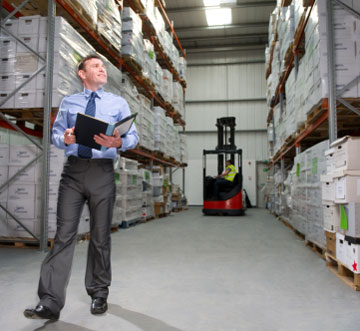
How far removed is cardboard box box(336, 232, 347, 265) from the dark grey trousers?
7.18 ft

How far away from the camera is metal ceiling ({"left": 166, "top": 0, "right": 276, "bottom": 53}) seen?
13898mm

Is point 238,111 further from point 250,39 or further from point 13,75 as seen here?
point 13,75

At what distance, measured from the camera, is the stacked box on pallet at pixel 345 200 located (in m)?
3.08

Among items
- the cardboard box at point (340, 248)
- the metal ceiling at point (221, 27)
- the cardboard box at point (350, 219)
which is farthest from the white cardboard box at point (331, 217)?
the metal ceiling at point (221, 27)

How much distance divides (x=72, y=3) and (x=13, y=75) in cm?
129

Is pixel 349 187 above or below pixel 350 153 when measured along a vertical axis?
below

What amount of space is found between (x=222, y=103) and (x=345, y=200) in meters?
15.1

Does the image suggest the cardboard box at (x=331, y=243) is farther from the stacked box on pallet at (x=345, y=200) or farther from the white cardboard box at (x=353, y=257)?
the white cardboard box at (x=353, y=257)

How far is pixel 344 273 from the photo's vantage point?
3.40m

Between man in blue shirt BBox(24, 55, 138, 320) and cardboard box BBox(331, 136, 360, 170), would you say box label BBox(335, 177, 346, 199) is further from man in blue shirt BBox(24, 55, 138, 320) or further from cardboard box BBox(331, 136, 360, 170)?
man in blue shirt BBox(24, 55, 138, 320)

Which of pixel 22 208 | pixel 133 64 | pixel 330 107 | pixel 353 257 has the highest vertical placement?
pixel 133 64

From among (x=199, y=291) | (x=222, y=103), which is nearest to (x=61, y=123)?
(x=199, y=291)

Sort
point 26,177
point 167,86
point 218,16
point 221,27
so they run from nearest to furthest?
point 26,177, point 167,86, point 218,16, point 221,27

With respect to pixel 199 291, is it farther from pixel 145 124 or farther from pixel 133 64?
pixel 145 124
